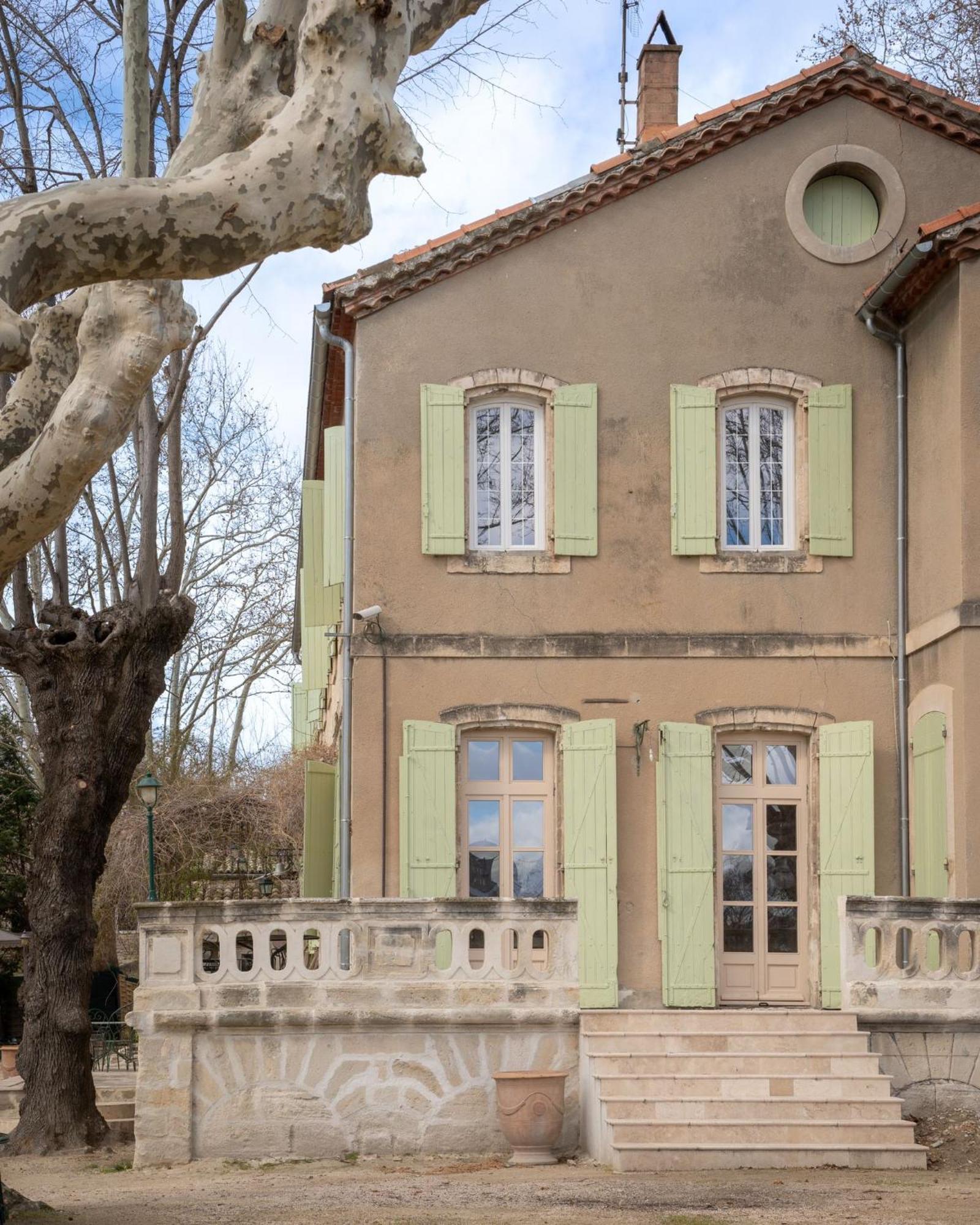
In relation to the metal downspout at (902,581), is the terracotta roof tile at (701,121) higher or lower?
higher

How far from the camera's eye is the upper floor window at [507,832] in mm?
14805

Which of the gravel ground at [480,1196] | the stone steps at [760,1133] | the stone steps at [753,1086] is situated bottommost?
the gravel ground at [480,1196]

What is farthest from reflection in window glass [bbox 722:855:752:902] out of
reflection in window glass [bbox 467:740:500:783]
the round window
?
the round window

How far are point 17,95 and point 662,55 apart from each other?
6.65 metres

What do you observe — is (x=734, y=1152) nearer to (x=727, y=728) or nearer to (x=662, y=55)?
(x=727, y=728)

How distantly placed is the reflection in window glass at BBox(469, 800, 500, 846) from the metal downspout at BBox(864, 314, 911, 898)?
10.9 feet

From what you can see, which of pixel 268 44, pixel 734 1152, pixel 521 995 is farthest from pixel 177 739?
pixel 268 44

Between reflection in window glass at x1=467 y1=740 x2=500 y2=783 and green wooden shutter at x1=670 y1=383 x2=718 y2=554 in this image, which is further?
green wooden shutter at x1=670 y1=383 x2=718 y2=554

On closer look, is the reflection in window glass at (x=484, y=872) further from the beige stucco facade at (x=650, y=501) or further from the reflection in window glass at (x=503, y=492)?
the reflection in window glass at (x=503, y=492)

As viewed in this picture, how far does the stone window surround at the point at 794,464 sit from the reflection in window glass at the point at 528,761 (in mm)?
2039

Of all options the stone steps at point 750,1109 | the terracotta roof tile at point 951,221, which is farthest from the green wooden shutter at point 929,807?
the terracotta roof tile at point 951,221

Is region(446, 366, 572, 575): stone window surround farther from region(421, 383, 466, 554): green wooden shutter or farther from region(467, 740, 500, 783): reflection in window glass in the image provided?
region(467, 740, 500, 783): reflection in window glass

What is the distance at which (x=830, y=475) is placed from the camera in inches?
592

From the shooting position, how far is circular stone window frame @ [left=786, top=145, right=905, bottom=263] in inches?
608
